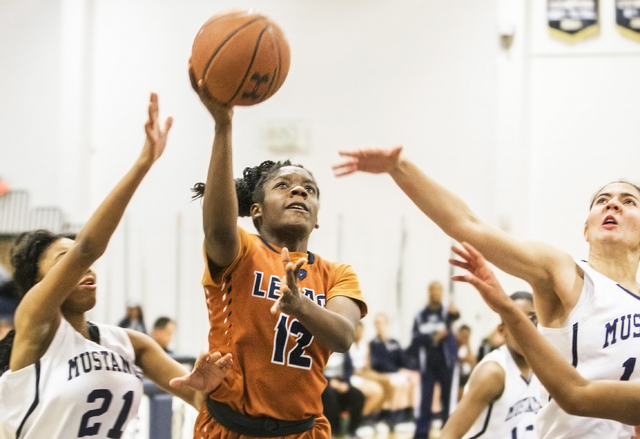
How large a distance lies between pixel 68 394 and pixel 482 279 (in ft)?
5.16

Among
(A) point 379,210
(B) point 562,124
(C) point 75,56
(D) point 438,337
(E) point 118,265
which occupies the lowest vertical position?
(D) point 438,337

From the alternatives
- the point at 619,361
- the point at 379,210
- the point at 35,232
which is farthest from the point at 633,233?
the point at 379,210

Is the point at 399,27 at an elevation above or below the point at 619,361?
above

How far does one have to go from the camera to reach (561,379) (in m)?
2.09

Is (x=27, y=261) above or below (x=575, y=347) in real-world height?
above

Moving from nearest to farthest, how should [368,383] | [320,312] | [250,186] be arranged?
[320,312] < [250,186] < [368,383]

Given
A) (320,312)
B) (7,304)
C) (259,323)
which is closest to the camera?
(320,312)

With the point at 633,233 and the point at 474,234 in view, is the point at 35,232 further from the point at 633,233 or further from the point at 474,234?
the point at 633,233

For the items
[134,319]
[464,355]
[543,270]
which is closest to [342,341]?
[543,270]

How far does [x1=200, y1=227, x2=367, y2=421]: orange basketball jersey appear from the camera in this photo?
2475 mm

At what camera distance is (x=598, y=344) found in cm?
262

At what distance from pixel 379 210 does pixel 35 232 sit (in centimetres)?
781

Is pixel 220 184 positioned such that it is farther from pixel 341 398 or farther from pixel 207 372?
pixel 341 398

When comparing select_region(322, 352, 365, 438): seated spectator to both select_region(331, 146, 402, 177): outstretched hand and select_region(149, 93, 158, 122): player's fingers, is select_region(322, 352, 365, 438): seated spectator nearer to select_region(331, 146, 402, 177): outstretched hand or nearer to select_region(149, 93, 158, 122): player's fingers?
select_region(331, 146, 402, 177): outstretched hand
